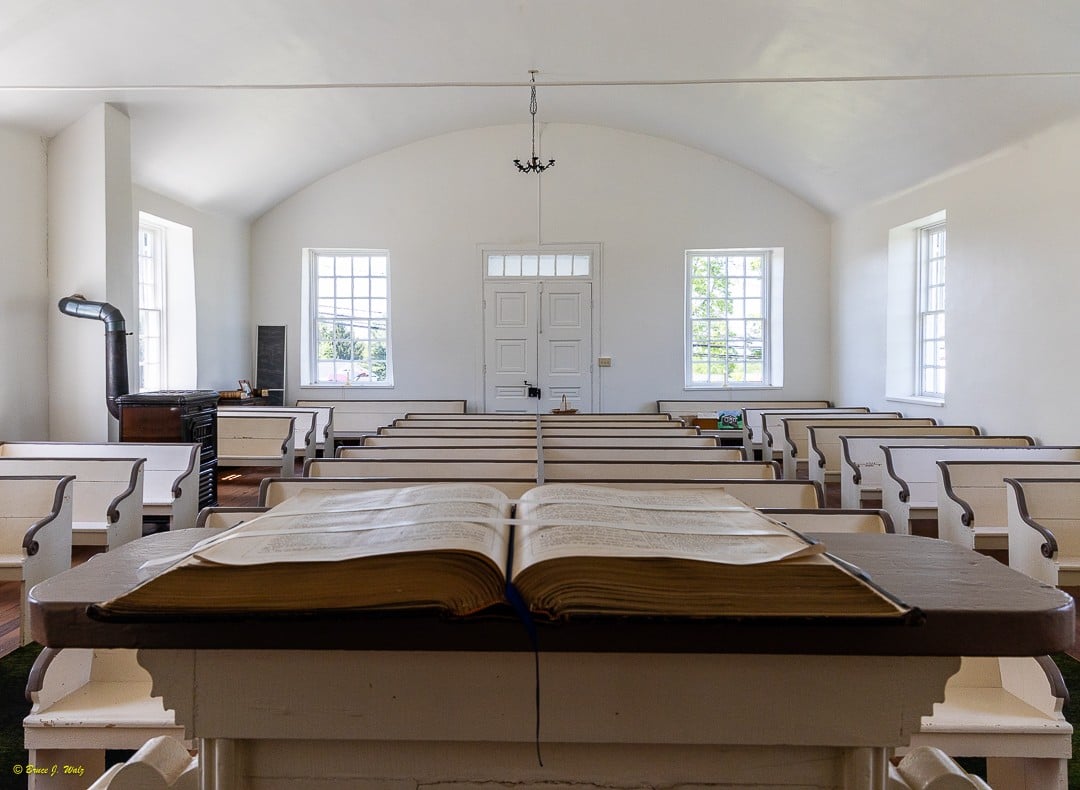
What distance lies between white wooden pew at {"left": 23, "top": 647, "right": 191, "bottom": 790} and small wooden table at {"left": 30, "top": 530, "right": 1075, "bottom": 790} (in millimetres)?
1254

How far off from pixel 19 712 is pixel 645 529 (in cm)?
292

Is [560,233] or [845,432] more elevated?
[560,233]

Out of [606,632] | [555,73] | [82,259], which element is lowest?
[606,632]

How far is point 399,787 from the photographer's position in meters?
0.73

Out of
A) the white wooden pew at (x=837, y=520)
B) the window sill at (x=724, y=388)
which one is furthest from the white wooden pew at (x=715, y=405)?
the white wooden pew at (x=837, y=520)

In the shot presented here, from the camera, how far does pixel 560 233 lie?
10.5 meters

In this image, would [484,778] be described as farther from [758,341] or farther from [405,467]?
[758,341]

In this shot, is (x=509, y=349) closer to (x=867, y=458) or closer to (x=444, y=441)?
(x=444, y=441)

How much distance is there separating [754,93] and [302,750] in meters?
8.21

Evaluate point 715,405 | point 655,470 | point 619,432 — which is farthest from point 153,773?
point 715,405

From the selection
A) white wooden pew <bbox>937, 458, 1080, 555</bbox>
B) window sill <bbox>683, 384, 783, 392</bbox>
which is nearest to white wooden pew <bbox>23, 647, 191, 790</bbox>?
white wooden pew <bbox>937, 458, 1080, 555</bbox>

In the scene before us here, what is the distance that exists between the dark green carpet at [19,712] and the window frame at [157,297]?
5.49 m

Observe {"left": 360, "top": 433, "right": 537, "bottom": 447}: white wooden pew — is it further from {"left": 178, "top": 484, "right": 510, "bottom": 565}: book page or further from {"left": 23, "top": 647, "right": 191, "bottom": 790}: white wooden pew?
{"left": 178, "top": 484, "right": 510, "bottom": 565}: book page

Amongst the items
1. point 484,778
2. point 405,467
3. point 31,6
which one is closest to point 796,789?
point 484,778
